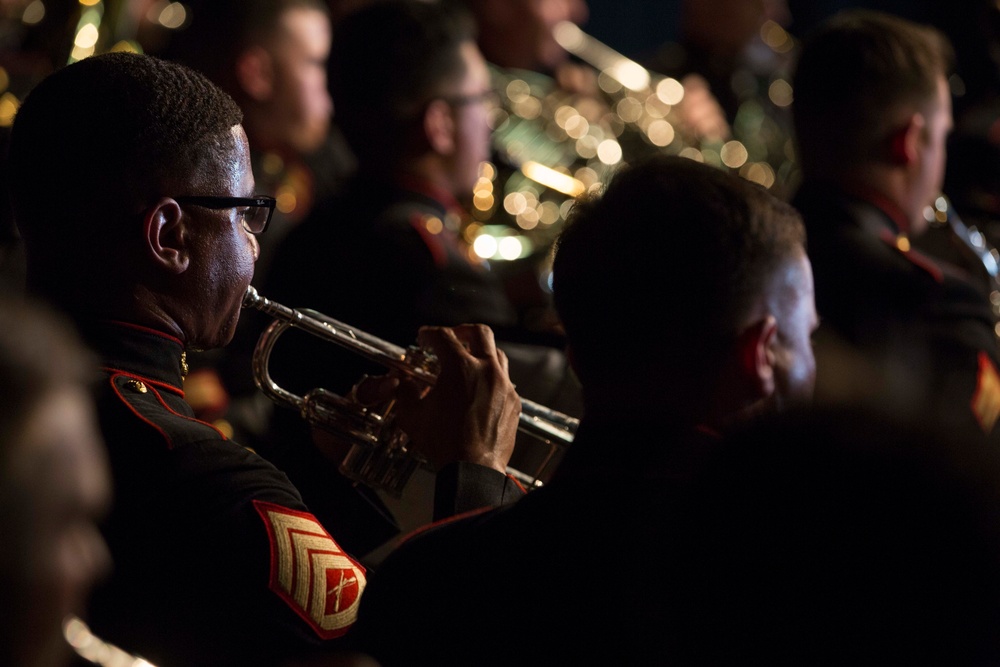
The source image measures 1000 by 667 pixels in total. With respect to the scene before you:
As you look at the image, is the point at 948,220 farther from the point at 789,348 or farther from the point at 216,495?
the point at 216,495

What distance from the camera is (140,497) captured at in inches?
71.4

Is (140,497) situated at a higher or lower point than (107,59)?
lower

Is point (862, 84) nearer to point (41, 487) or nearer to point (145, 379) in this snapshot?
point (145, 379)

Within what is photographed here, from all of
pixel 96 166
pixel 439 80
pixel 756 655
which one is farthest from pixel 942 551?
pixel 439 80

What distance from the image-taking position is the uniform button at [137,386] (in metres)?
1.96

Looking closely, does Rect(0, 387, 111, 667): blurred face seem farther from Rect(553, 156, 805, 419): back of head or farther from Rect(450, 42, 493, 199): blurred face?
Rect(450, 42, 493, 199): blurred face

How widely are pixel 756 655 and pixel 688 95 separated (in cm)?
548

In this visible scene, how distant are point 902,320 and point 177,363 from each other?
1821mm

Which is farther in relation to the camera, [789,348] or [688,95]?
[688,95]

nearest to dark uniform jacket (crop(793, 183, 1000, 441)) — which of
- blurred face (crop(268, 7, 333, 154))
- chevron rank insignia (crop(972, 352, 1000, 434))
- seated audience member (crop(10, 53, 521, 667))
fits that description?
chevron rank insignia (crop(972, 352, 1000, 434))

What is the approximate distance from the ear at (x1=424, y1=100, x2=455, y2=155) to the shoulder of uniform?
5.59 feet

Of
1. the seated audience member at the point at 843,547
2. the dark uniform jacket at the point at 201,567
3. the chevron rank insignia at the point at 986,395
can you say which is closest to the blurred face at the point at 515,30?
the chevron rank insignia at the point at 986,395

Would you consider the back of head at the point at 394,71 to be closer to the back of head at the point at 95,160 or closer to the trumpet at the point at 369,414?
the trumpet at the point at 369,414

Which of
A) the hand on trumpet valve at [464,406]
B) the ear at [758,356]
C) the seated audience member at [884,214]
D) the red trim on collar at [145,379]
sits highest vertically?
the ear at [758,356]
